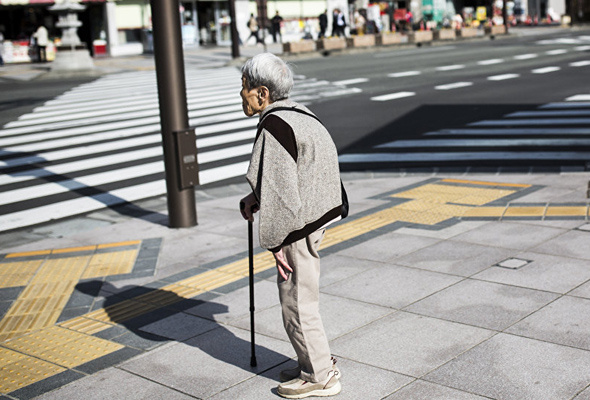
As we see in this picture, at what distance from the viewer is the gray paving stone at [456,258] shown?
6.28 meters

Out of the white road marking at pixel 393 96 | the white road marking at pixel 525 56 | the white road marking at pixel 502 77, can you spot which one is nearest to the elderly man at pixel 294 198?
the white road marking at pixel 393 96

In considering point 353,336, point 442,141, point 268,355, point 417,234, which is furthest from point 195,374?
point 442,141

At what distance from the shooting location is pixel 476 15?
6319 cm

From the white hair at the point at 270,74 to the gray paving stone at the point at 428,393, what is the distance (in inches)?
66.3

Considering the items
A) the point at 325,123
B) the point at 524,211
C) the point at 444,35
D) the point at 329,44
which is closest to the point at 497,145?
the point at 325,123

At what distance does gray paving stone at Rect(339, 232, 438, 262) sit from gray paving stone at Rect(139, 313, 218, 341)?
179cm

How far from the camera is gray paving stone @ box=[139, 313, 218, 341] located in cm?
526

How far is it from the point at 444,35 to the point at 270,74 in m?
42.6

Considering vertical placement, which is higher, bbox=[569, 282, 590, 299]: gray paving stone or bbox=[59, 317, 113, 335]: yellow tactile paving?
bbox=[569, 282, 590, 299]: gray paving stone

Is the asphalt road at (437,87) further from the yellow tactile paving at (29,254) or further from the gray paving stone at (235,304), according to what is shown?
the gray paving stone at (235,304)

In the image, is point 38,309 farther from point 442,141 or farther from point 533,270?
point 442,141

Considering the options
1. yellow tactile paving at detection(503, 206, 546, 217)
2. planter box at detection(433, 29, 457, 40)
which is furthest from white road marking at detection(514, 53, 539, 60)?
yellow tactile paving at detection(503, 206, 546, 217)

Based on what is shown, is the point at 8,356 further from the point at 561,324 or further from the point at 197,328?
the point at 561,324

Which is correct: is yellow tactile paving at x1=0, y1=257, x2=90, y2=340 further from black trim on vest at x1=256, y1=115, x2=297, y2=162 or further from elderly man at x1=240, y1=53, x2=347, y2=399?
black trim on vest at x1=256, y1=115, x2=297, y2=162
